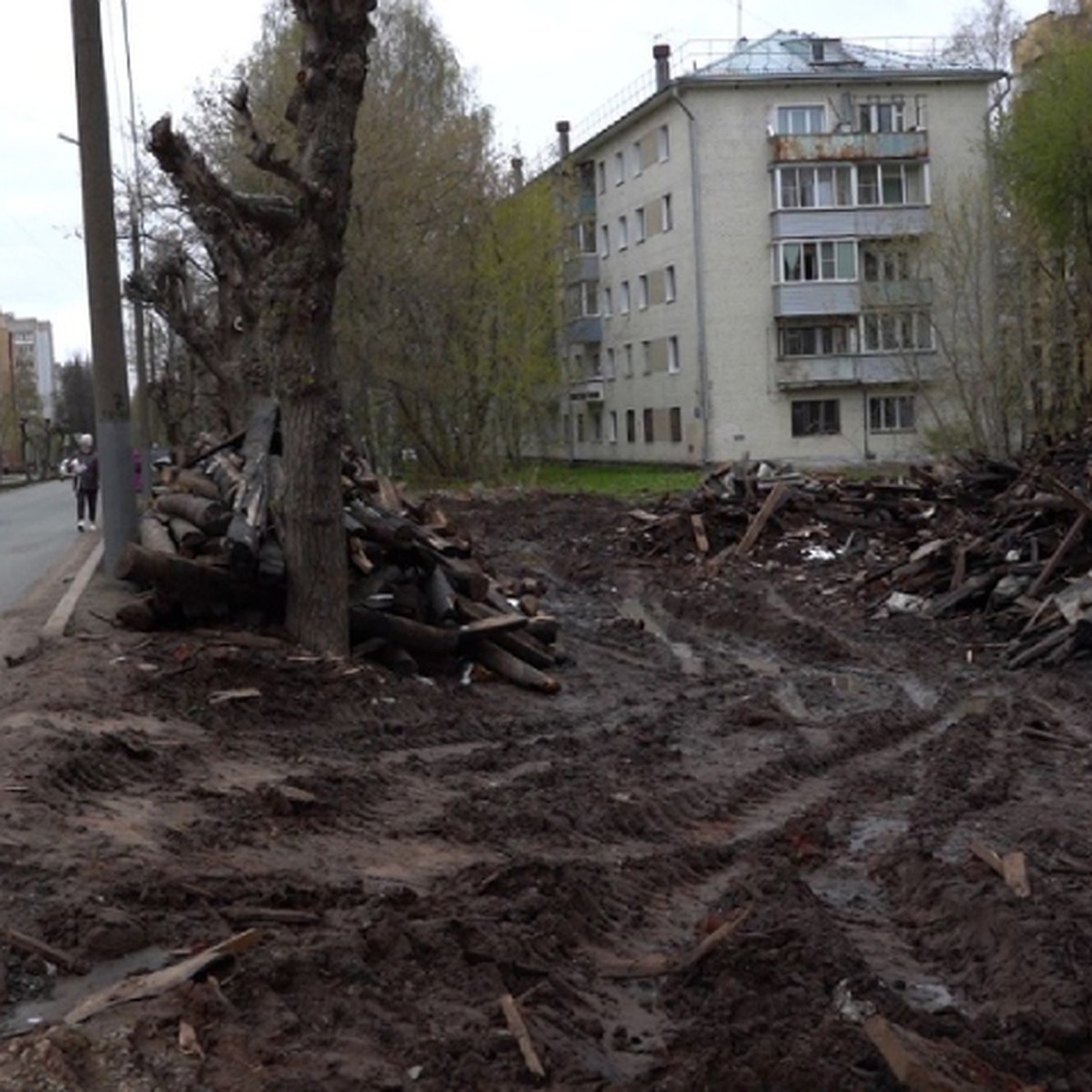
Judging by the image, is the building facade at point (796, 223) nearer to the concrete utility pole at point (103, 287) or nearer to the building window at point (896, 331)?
the building window at point (896, 331)

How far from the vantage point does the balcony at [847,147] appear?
188 feet

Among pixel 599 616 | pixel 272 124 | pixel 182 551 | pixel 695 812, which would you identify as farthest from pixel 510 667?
pixel 272 124

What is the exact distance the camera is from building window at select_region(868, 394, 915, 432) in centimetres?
5866

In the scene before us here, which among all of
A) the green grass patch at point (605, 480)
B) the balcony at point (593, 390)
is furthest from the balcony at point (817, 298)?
the balcony at point (593, 390)

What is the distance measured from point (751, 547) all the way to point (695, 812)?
15.5 meters

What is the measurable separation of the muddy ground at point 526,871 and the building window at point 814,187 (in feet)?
148

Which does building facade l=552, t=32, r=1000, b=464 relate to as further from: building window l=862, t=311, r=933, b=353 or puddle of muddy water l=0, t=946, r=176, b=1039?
puddle of muddy water l=0, t=946, r=176, b=1039

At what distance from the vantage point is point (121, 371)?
15.4 meters

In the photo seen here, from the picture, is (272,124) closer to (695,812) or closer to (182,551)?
(182,551)

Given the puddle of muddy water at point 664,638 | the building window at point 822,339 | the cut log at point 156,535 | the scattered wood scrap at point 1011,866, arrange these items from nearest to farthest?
the scattered wood scrap at point 1011,866
the cut log at point 156,535
the puddle of muddy water at point 664,638
the building window at point 822,339

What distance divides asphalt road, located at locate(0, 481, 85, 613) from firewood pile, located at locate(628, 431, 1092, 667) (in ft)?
30.4

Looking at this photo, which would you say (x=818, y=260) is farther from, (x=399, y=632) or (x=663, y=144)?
(x=399, y=632)

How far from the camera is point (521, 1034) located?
5.06m

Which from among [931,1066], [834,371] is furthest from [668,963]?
[834,371]
